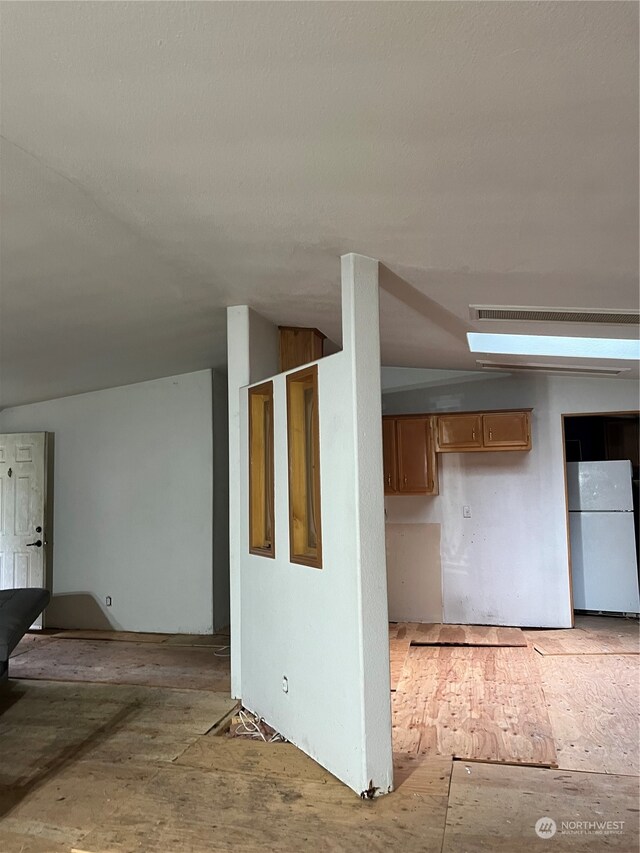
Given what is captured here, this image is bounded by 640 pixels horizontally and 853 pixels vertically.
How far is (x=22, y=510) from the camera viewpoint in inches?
268

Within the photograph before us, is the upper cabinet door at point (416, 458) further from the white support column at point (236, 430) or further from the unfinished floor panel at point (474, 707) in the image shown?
the white support column at point (236, 430)

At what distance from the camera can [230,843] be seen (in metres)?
2.52

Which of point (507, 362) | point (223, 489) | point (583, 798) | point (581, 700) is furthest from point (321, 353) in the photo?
point (583, 798)

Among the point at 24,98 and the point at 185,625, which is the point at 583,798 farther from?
the point at 185,625

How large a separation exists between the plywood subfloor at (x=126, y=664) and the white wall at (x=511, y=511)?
253 cm

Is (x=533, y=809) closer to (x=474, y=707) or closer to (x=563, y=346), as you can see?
(x=474, y=707)

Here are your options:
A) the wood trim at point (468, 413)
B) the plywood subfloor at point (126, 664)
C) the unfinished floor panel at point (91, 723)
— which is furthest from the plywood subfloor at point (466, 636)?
the unfinished floor panel at point (91, 723)

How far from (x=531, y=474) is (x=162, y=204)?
15.3ft

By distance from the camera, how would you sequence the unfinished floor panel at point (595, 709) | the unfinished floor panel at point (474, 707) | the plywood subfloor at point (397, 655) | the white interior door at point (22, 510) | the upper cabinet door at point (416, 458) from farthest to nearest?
the white interior door at point (22, 510) < the upper cabinet door at point (416, 458) < the plywood subfloor at point (397, 655) < the unfinished floor panel at point (474, 707) < the unfinished floor panel at point (595, 709)

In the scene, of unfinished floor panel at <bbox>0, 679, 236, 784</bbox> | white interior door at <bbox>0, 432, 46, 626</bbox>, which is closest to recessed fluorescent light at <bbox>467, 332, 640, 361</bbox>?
unfinished floor panel at <bbox>0, 679, 236, 784</bbox>
